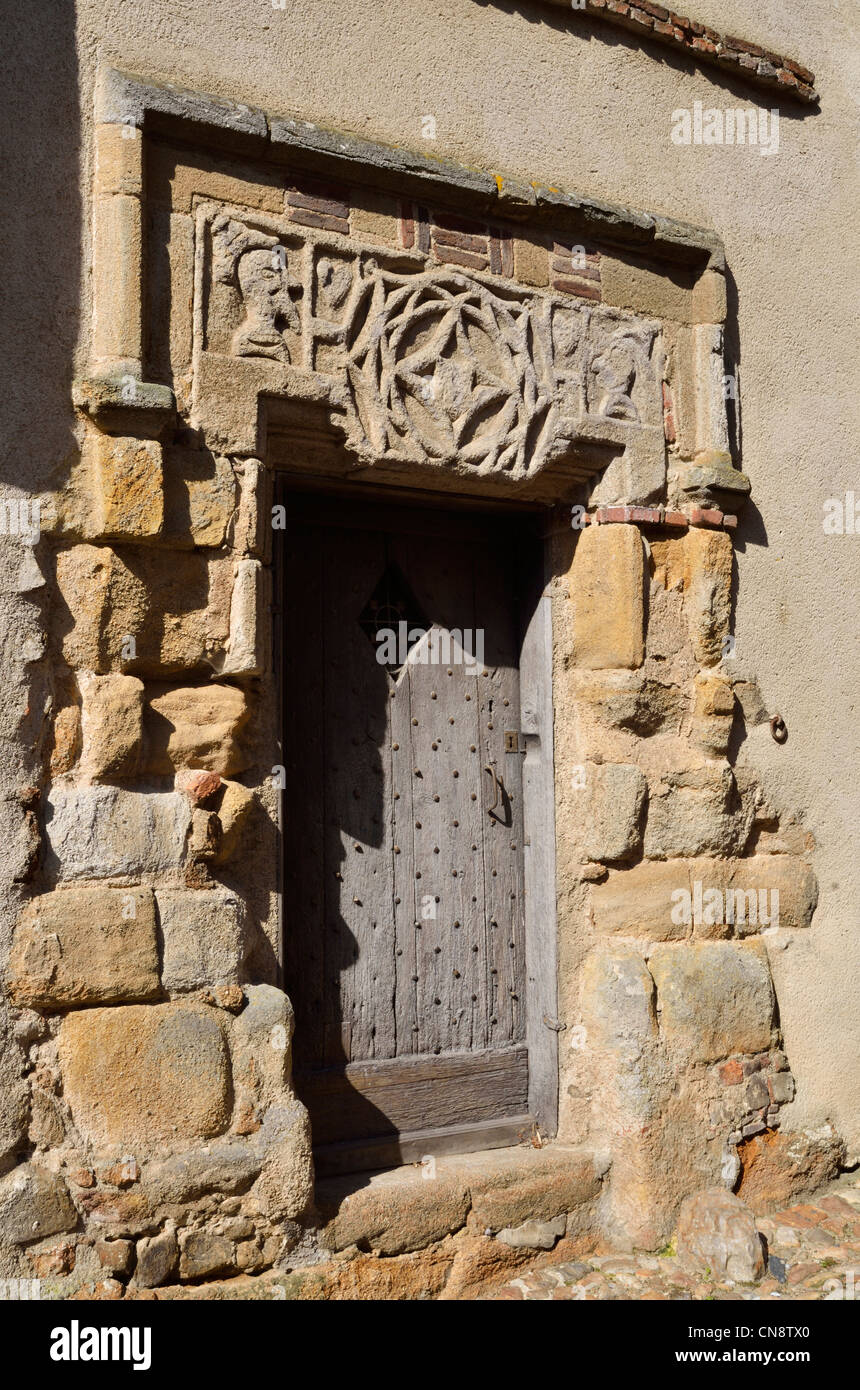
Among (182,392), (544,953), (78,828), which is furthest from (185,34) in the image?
(544,953)

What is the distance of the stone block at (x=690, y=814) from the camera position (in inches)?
137

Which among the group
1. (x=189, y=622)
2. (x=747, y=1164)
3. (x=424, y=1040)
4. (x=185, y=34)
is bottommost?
(x=747, y=1164)

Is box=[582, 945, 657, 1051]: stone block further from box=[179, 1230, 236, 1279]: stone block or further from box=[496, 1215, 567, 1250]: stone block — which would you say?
box=[179, 1230, 236, 1279]: stone block

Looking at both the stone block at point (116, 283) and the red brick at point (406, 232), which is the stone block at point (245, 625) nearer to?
the stone block at point (116, 283)

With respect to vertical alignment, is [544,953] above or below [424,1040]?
above

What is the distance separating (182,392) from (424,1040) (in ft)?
6.52

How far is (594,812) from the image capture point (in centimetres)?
344

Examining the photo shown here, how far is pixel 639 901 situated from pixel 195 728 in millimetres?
1496

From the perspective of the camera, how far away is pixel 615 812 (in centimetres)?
340

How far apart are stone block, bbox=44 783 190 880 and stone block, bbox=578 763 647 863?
1.29 m

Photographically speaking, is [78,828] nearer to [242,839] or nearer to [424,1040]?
[242,839]

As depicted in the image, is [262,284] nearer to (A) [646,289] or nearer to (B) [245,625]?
(B) [245,625]

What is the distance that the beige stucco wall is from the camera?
3.11m

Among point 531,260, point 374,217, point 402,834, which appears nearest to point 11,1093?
point 402,834
